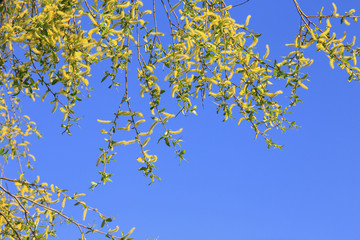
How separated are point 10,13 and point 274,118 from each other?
1.47 meters

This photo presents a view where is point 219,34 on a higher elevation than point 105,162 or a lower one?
higher

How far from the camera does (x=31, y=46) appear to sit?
6.52 feet

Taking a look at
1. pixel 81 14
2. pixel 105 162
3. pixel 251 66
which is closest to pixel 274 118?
pixel 251 66

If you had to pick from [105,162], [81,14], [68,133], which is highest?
[81,14]

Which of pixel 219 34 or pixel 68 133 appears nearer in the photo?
pixel 219 34

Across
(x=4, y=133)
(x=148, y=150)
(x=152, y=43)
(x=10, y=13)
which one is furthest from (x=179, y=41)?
(x=4, y=133)

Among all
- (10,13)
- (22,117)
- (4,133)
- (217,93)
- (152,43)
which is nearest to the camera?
(217,93)

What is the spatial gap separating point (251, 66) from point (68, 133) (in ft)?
2.83

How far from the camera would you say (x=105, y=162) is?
2.05m

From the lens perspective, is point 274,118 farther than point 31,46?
Yes

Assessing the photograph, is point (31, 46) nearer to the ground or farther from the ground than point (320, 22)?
nearer to the ground

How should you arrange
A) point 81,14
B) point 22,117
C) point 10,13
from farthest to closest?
point 22,117
point 10,13
point 81,14

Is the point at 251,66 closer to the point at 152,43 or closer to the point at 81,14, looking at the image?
the point at 152,43

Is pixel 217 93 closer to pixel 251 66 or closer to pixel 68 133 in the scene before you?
pixel 251 66
